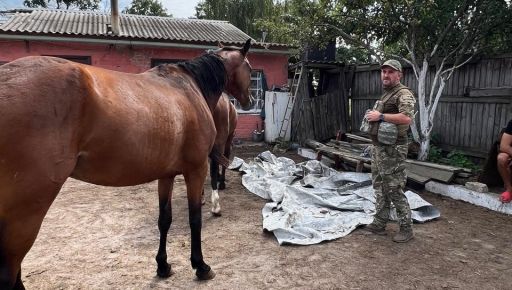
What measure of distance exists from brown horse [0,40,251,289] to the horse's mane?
21cm

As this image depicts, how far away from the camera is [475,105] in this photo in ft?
21.2

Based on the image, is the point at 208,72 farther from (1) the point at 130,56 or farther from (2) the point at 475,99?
(1) the point at 130,56

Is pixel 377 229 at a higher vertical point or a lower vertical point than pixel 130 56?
lower

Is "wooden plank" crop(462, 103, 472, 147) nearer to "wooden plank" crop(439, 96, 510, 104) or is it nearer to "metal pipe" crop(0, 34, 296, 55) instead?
"wooden plank" crop(439, 96, 510, 104)

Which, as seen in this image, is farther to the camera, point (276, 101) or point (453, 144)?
point (276, 101)

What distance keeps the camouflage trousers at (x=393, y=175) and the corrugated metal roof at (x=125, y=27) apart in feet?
26.4

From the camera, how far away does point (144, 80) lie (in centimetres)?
260

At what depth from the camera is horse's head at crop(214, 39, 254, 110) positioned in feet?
11.9

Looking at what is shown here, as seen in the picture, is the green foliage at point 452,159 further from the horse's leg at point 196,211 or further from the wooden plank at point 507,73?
the horse's leg at point 196,211

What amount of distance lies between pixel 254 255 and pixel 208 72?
1.81m

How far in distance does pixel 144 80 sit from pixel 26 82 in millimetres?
888

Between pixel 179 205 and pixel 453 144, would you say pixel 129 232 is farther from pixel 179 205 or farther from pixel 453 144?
pixel 453 144

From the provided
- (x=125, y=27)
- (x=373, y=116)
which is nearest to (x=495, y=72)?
(x=373, y=116)

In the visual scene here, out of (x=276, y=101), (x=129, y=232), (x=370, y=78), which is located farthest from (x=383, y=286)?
(x=276, y=101)
